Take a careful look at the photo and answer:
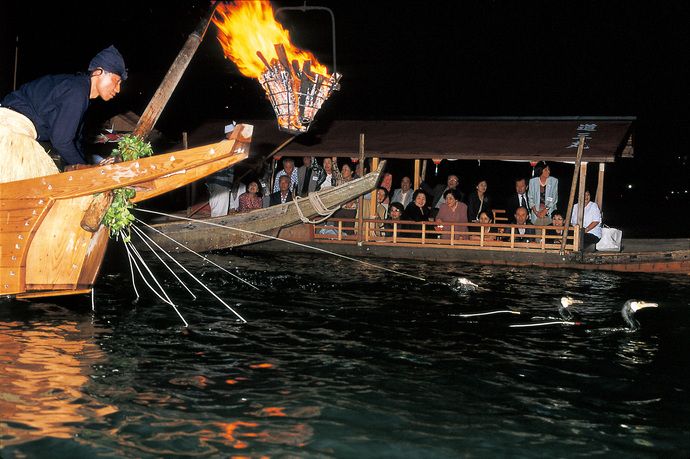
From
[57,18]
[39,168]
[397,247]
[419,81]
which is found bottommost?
[397,247]

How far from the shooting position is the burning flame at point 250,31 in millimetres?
11594

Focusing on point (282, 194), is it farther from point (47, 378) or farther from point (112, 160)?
point (47, 378)

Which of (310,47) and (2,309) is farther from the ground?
(310,47)

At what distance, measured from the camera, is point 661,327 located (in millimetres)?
9367

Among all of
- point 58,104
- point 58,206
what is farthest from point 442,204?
point 58,104

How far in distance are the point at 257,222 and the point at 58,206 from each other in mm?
7345

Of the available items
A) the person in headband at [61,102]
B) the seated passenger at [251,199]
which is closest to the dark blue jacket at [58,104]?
the person in headband at [61,102]

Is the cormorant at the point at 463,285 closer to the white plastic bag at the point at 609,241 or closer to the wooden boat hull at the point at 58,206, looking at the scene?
the wooden boat hull at the point at 58,206

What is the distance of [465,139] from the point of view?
56.7ft

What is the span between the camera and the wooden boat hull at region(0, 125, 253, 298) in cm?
696

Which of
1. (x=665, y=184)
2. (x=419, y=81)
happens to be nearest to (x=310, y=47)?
(x=419, y=81)

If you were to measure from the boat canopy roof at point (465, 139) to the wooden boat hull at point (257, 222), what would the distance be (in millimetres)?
2995

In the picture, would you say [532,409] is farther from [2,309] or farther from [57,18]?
[57,18]

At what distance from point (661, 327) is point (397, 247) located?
779cm
